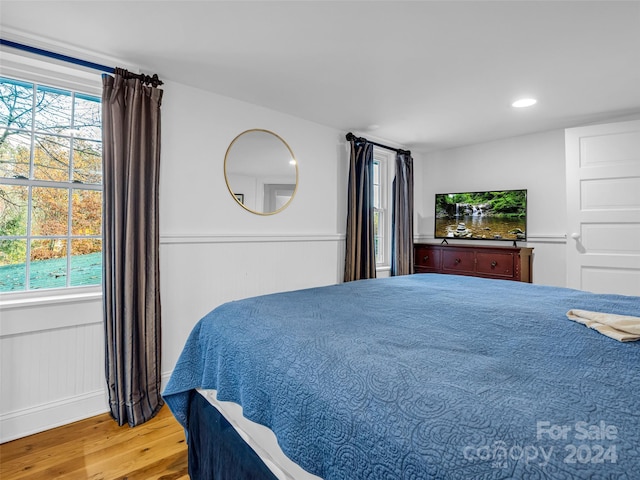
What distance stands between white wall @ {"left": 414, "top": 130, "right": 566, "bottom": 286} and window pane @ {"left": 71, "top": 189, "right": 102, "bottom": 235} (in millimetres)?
4139

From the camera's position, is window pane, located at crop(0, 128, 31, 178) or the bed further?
window pane, located at crop(0, 128, 31, 178)

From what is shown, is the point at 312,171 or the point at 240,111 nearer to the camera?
the point at 240,111

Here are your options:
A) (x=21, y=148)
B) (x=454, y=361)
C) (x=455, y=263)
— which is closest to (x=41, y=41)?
→ (x=21, y=148)

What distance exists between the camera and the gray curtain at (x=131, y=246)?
211 centimetres

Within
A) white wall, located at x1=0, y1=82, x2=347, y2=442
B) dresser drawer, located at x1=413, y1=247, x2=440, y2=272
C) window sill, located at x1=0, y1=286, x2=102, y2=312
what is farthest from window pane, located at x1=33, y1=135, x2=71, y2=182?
dresser drawer, located at x1=413, y1=247, x2=440, y2=272

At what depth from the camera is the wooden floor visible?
165 centimetres

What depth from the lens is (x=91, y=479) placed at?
1607mm

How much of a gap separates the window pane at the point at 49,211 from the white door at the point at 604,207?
4341mm

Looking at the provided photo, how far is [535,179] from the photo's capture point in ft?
12.6

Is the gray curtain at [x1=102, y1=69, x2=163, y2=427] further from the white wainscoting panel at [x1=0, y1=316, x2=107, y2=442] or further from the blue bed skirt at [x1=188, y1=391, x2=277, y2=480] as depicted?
the blue bed skirt at [x1=188, y1=391, x2=277, y2=480]

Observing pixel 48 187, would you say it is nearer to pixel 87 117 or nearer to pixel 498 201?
pixel 87 117

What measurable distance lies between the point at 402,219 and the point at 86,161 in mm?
3356

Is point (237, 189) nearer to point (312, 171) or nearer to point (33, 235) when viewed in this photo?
point (312, 171)

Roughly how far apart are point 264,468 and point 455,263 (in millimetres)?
3539
